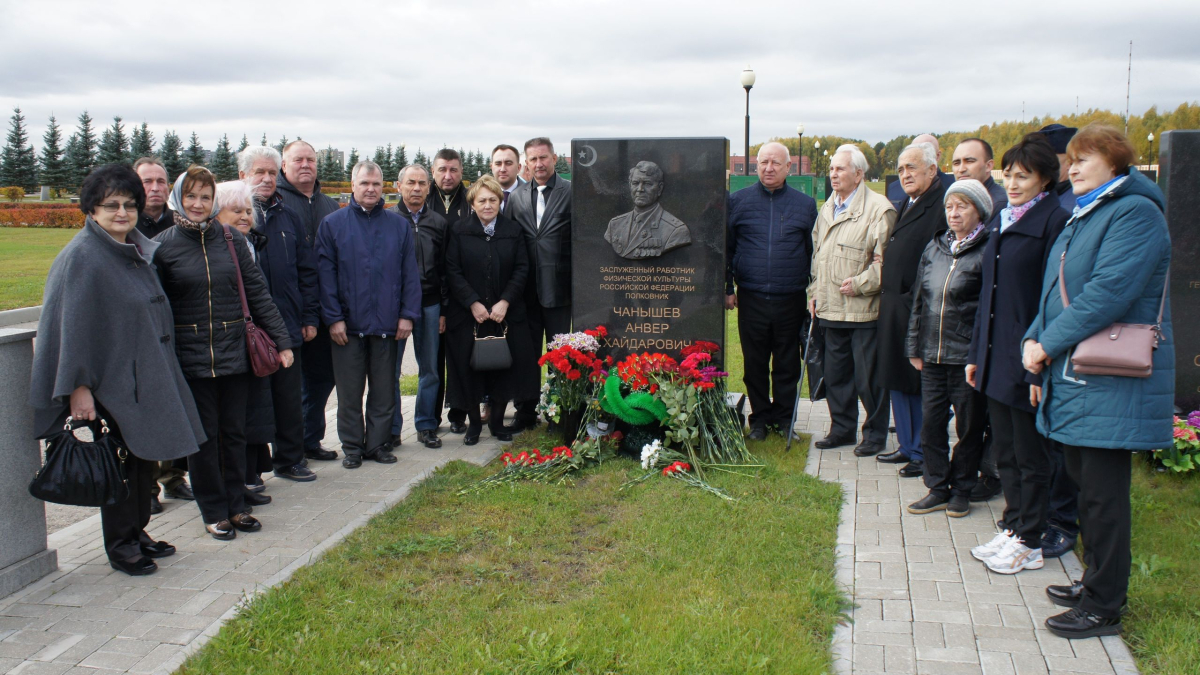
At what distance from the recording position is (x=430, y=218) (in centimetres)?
627

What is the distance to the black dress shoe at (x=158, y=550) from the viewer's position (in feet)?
13.5

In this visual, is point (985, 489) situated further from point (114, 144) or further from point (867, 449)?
point (114, 144)

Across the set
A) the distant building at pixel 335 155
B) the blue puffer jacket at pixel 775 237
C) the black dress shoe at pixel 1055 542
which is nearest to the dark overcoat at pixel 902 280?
the blue puffer jacket at pixel 775 237

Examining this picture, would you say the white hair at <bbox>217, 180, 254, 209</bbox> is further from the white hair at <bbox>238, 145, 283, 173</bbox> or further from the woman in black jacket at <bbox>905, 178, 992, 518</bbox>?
Result: the woman in black jacket at <bbox>905, 178, 992, 518</bbox>

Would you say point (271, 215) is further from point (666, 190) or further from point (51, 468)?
point (666, 190)

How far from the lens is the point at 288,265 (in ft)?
17.6

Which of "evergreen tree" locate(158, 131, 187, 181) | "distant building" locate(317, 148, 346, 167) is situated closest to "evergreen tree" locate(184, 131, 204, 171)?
"evergreen tree" locate(158, 131, 187, 181)

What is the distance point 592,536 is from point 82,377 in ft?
8.13

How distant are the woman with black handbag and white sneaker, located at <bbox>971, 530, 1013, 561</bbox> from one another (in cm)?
373

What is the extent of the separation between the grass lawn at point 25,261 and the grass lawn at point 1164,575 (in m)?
11.9

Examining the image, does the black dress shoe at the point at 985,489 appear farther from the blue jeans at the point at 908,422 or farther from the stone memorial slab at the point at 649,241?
the stone memorial slab at the point at 649,241

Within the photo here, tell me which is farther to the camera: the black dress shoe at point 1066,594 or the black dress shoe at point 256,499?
the black dress shoe at point 256,499

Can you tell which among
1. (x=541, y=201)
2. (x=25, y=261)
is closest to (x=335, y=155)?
(x=25, y=261)

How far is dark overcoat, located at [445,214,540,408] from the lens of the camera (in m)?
6.21
